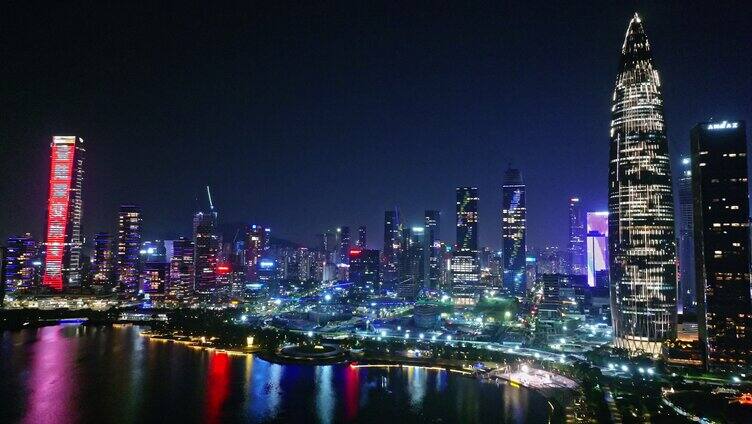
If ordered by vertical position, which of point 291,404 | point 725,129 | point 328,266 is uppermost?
point 725,129

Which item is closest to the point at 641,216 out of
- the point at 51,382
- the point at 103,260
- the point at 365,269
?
the point at 51,382

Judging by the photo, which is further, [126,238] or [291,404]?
[126,238]

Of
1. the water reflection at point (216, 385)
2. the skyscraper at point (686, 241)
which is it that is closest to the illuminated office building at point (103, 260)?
the water reflection at point (216, 385)

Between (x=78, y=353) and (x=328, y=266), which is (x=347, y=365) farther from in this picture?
(x=328, y=266)

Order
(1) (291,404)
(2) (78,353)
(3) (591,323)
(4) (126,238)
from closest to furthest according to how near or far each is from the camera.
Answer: (1) (291,404)
(2) (78,353)
(3) (591,323)
(4) (126,238)

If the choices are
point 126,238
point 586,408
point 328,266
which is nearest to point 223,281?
point 126,238

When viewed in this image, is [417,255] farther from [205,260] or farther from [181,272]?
[181,272]

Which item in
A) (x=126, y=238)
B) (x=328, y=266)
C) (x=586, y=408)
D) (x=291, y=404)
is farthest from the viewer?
(x=328, y=266)

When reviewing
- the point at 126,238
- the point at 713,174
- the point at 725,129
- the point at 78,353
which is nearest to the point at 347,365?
the point at 78,353

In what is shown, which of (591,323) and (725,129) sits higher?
(725,129)

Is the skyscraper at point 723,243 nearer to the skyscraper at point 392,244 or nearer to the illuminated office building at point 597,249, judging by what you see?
the illuminated office building at point 597,249
